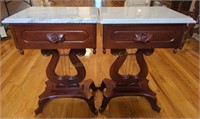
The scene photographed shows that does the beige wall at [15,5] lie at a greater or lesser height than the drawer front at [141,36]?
lesser

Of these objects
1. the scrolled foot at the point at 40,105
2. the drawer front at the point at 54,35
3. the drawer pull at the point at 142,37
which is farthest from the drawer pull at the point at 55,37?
the scrolled foot at the point at 40,105

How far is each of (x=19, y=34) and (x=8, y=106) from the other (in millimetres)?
721

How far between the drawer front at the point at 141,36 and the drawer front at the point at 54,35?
0.31 feet

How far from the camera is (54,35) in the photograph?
0.88 m

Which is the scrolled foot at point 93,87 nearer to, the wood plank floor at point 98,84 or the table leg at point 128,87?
the wood plank floor at point 98,84

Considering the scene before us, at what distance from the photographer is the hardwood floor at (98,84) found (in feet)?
4.19

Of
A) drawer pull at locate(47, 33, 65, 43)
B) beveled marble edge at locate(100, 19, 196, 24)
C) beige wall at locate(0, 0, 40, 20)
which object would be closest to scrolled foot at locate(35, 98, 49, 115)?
drawer pull at locate(47, 33, 65, 43)

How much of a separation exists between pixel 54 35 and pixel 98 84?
80 cm

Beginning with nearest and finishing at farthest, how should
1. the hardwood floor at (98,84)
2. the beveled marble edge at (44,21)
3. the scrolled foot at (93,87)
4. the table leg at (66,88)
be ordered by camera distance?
1. the beveled marble edge at (44,21)
2. the table leg at (66,88)
3. the hardwood floor at (98,84)
4. the scrolled foot at (93,87)

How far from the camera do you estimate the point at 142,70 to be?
120 cm

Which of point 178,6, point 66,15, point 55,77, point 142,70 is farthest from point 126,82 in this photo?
point 178,6

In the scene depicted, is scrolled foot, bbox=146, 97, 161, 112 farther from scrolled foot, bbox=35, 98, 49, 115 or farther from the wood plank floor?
scrolled foot, bbox=35, 98, 49, 115

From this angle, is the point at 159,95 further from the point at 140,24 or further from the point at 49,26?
the point at 49,26

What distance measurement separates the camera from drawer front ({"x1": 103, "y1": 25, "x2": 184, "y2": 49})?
0.89 m
